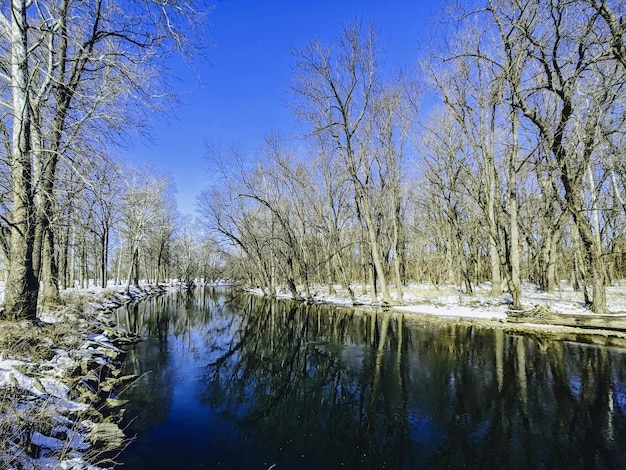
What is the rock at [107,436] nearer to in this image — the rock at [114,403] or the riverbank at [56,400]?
the riverbank at [56,400]

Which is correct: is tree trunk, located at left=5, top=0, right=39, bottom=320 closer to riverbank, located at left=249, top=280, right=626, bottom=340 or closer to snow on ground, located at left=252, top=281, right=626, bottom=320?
riverbank, located at left=249, top=280, right=626, bottom=340

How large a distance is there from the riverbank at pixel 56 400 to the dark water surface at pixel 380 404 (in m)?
0.41

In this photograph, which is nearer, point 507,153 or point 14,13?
point 14,13

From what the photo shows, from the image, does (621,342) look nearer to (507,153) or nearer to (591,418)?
(591,418)

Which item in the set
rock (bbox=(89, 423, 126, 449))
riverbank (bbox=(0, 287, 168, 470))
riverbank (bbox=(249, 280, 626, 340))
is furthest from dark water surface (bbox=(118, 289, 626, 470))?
riverbank (bbox=(249, 280, 626, 340))

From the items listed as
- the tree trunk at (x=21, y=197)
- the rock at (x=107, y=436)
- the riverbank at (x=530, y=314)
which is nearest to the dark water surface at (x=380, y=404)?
the rock at (x=107, y=436)

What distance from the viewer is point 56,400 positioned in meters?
4.76

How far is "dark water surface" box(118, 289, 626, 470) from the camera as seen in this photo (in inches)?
170

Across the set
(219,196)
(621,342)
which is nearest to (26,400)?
(621,342)

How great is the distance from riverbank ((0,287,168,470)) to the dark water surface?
41cm

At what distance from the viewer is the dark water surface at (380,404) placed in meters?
4.31

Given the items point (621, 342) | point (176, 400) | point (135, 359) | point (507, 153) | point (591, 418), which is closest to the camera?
point (591, 418)

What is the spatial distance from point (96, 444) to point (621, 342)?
1363 cm

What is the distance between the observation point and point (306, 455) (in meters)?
4.36
